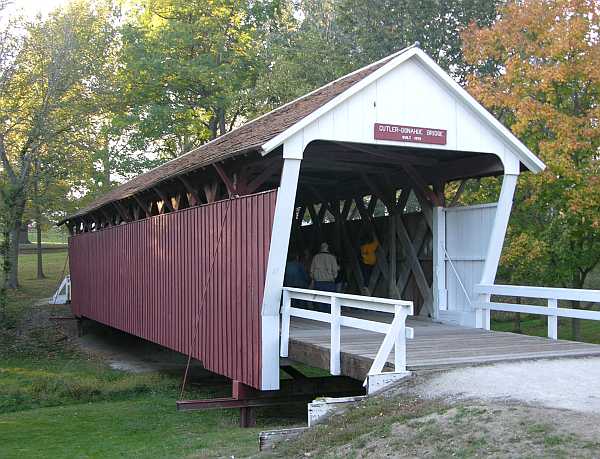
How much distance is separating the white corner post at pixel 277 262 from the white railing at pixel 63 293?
18.8 meters

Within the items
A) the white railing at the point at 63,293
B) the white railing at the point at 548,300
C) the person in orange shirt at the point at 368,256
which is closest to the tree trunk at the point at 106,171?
the white railing at the point at 63,293

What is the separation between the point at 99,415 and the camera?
41.8 ft

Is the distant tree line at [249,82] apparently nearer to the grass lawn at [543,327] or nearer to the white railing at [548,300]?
the grass lawn at [543,327]

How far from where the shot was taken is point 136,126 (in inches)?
1169

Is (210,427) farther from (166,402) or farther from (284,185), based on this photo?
(284,185)

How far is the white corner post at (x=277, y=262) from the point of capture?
9.99 m

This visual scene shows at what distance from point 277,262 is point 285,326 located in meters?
0.89

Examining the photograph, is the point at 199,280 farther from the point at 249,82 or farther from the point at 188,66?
the point at 249,82

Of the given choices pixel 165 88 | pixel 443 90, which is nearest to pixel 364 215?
pixel 443 90

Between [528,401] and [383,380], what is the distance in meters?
1.56

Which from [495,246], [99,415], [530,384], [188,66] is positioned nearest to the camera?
[530,384]

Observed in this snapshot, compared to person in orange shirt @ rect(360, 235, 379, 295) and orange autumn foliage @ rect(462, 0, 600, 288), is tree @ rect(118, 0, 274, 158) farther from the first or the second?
person in orange shirt @ rect(360, 235, 379, 295)

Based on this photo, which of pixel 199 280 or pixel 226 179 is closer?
pixel 226 179

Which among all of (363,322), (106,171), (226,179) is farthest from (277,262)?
(106,171)
